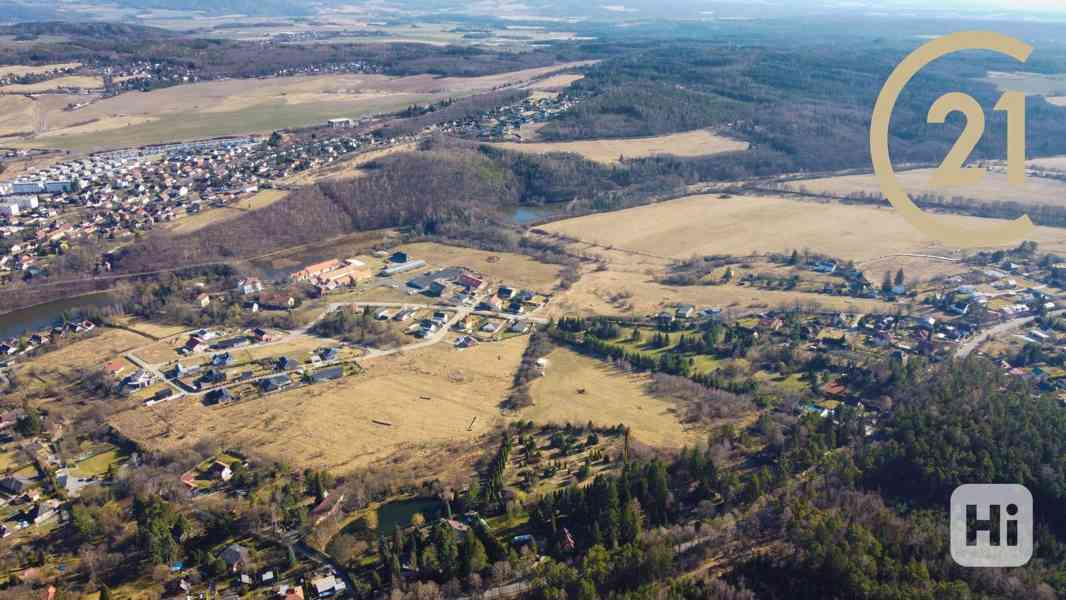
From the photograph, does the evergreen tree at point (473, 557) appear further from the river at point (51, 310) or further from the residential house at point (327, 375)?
the river at point (51, 310)

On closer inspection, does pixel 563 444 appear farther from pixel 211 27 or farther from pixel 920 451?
pixel 211 27

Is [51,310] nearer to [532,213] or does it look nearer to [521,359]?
[521,359]

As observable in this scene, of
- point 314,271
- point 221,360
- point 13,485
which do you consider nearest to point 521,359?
point 221,360

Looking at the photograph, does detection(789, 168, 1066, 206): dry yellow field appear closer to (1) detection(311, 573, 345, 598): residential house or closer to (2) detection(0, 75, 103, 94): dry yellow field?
(1) detection(311, 573, 345, 598): residential house

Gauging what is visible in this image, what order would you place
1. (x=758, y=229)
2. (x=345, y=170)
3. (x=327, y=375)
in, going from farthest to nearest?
1. (x=345, y=170)
2. (x=758, y=229)
3. (x=327, y=375)

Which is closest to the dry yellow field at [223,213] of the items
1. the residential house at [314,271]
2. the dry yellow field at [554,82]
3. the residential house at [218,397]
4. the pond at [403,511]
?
the residential house at [314,271]

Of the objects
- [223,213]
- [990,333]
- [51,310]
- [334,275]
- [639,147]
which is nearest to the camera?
[990,333]
